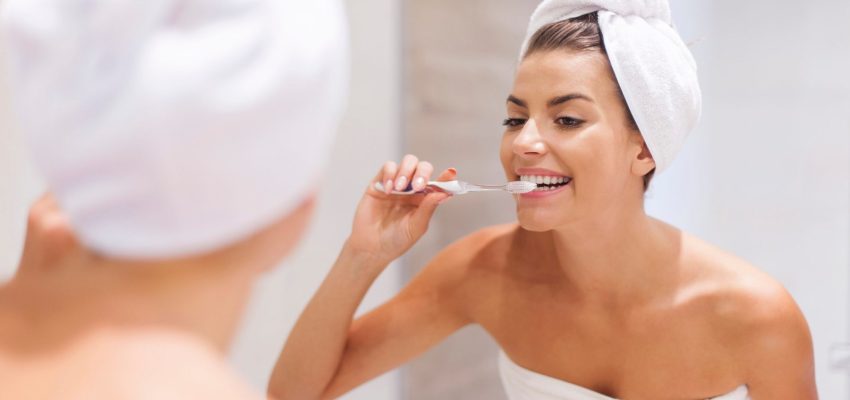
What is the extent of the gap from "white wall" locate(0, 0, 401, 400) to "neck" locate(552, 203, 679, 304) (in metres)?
0.47

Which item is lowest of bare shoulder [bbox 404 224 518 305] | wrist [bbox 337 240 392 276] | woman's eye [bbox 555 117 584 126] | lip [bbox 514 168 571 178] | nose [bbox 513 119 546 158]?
bare shoulder [bbox 404 224 518 305]

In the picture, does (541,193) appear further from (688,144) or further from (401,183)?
(688,144)

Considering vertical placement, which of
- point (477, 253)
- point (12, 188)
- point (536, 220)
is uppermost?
point (12, 188)

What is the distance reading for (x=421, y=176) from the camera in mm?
1098

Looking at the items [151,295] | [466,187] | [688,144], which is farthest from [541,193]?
[688,144]

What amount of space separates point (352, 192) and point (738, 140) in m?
0.93

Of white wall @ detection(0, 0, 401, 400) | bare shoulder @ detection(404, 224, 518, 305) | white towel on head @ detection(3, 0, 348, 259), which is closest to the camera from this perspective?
white towel on head @ detection(3, 0, 348, 259)

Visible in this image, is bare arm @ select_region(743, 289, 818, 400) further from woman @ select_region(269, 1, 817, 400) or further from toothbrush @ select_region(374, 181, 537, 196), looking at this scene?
toothbrush @ select_region(374, 181, 537, 196)

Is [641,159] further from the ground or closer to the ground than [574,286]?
Answer: further from the ground

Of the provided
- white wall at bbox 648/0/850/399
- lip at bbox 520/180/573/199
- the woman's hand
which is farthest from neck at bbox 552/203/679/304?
white wall at bbox 648/0/850/399

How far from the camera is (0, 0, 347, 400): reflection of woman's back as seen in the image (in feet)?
1.57

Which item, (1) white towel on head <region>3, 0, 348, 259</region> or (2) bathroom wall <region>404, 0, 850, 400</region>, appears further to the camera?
(2) bathroom wall <region>404, 0, 850, 400</region>

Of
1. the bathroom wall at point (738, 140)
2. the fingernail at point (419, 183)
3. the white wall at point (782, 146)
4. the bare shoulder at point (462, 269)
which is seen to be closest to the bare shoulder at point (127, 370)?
the fingernail at point (419, 183)

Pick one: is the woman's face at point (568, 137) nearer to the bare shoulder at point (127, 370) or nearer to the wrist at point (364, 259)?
the wrist at point (364, 259)
